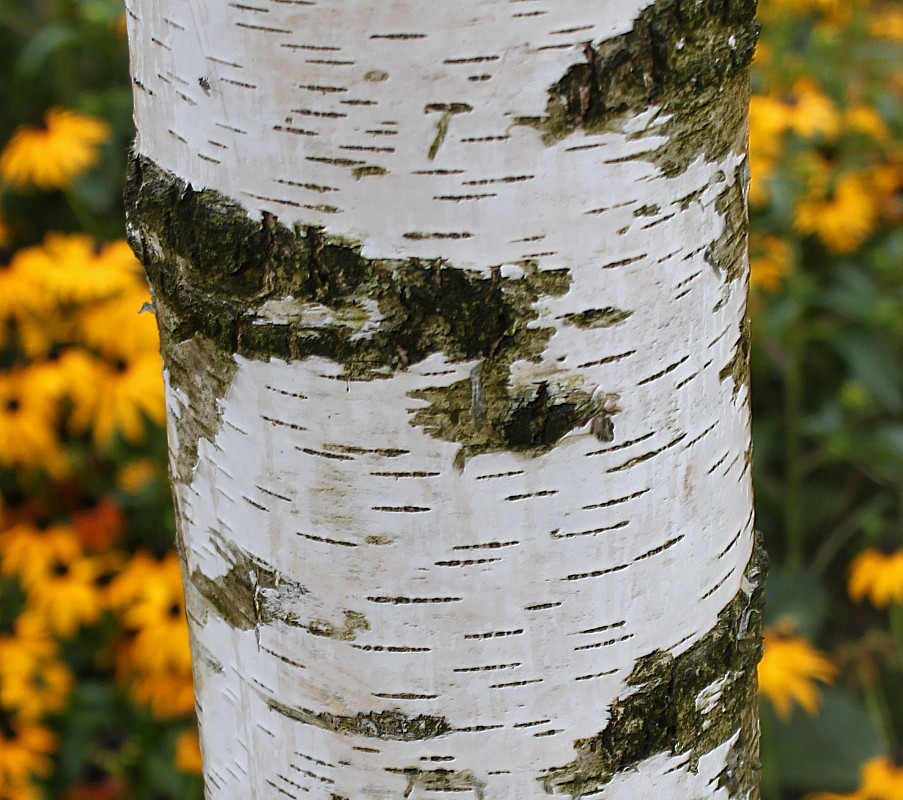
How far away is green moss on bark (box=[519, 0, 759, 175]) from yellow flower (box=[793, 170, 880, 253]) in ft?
5.70

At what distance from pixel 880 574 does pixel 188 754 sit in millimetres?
1253

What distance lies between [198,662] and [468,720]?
0.21 meters

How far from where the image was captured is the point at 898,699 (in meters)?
2.36

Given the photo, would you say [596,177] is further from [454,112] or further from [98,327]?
[98,327]

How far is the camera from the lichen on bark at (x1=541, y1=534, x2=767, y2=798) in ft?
1.91

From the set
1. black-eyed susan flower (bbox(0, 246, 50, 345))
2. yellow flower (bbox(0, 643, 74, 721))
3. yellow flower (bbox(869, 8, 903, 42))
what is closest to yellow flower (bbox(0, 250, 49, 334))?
black-eyed susan flower (bbox(0, 246, 50, 345))

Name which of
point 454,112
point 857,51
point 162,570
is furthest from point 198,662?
point 857,51

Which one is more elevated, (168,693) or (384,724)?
(168,693)

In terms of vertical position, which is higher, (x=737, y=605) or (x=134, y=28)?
(x=134, y=28)

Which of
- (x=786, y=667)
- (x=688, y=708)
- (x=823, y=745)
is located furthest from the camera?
(x=823, y=745)

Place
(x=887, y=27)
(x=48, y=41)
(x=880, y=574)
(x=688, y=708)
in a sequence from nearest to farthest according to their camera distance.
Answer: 1. (x=688, y=708)
2. (x=880, y=574)
3. (x=48, y=41)
4. (x=887, y=27)

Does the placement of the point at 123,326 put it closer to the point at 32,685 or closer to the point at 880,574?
the point at 32,685

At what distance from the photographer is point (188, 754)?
5.97 ft

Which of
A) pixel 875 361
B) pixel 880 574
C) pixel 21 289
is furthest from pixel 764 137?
pixel 21 289
